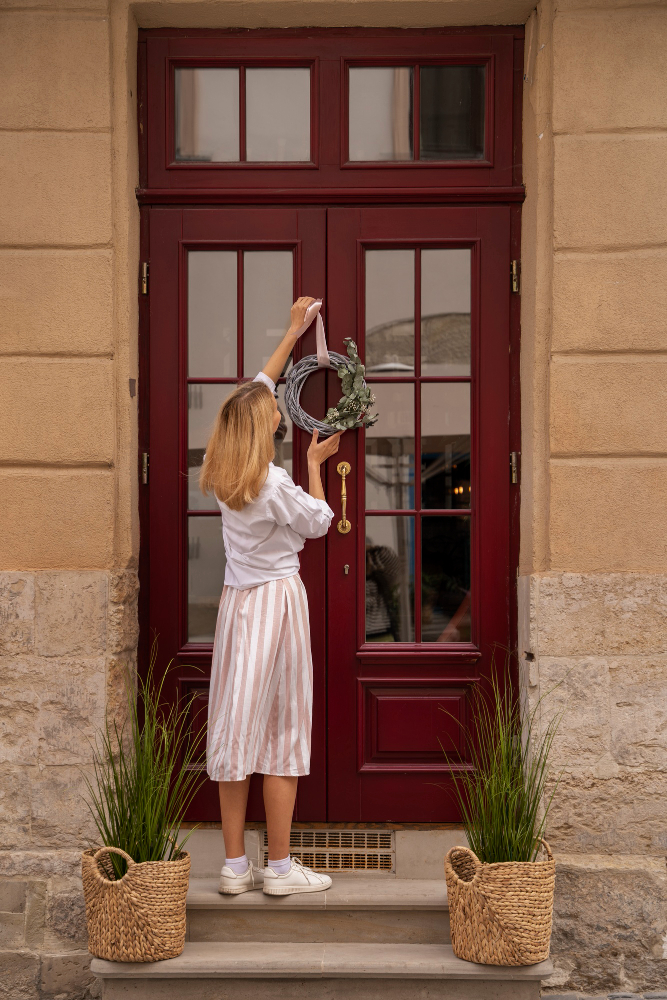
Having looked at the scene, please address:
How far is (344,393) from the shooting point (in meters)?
4.16

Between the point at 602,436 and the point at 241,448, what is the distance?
155 centimetres

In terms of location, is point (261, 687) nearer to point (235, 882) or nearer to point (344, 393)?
point (235, 882)

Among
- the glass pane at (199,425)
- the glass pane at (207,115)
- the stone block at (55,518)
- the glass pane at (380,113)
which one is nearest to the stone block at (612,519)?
the glass pane at (199,425)

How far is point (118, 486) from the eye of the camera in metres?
3.99

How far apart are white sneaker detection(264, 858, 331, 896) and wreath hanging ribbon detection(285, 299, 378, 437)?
189cm

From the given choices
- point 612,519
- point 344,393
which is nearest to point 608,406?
point 612,519

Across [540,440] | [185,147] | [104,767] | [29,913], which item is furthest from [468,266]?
[29,913]

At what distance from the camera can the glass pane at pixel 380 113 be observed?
13.9 feet

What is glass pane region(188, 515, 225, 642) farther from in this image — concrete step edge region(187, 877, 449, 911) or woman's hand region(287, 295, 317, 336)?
concrete step edge region(187, 877, 449, 911)

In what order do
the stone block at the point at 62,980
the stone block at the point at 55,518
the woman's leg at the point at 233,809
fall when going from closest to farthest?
the woman's leg at the point at 233,809
the stone block at the point at 62,980
the stone block at the point at 55,518

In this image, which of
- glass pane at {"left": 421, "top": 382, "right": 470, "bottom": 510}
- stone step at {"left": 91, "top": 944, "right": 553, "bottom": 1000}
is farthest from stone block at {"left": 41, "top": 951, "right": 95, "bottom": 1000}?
glass pane at {"left": 421, "top": 382, "right": 470, "bottom": 510}

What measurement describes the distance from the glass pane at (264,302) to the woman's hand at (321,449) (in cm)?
48

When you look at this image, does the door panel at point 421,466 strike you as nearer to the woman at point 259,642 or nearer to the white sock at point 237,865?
the woman at point 259,642

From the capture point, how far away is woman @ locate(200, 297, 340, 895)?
11.8 ft
